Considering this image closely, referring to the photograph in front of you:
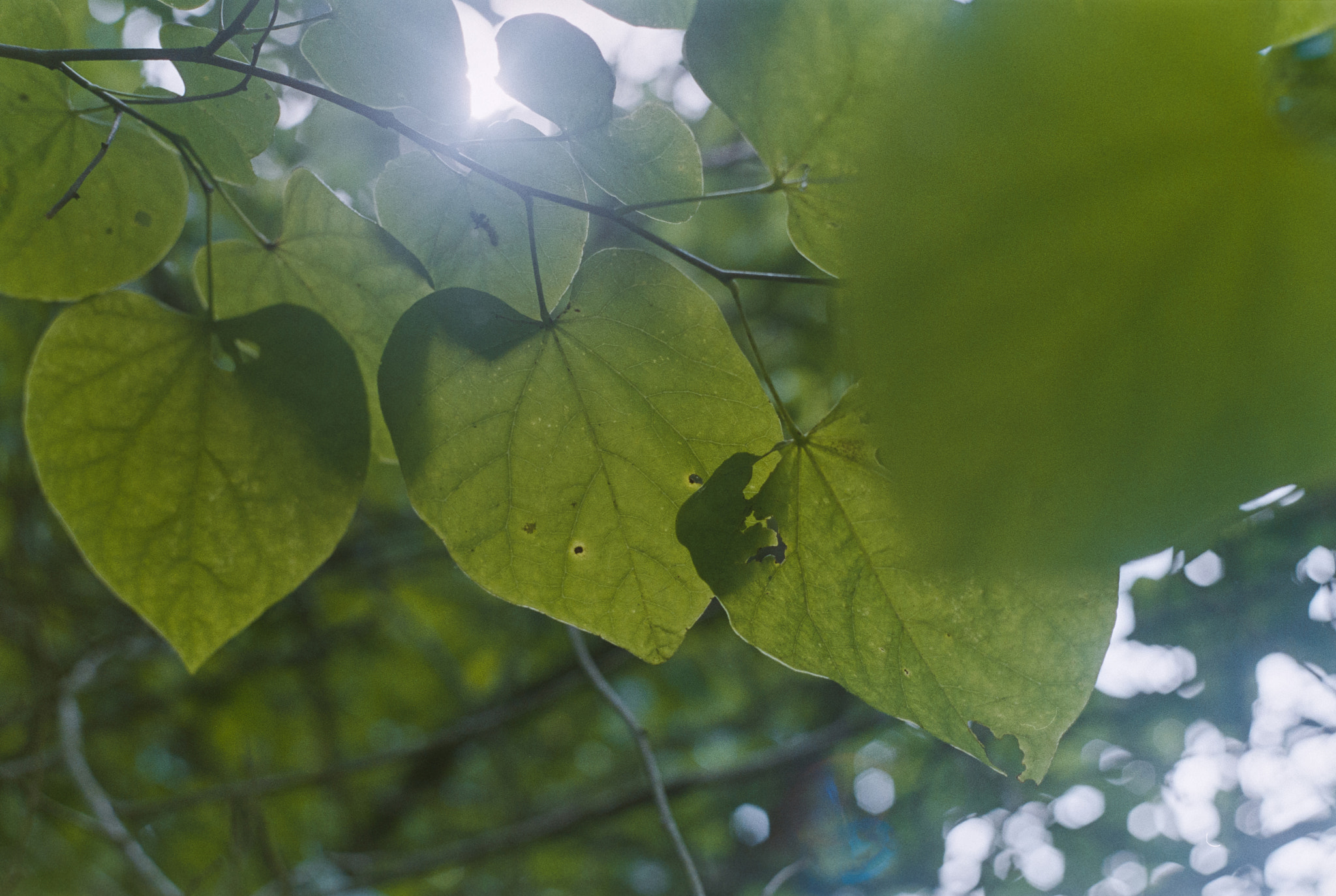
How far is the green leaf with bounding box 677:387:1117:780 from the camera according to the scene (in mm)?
299

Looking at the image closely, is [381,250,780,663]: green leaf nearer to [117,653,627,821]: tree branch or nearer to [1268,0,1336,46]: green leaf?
[1268,0,1336,46]: green leaf

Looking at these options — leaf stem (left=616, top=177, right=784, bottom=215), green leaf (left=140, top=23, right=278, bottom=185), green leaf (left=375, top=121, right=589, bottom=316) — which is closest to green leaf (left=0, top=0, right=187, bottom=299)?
green leaf (left=140, top=23, right=278, bottom=185)

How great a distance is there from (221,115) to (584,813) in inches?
45.7

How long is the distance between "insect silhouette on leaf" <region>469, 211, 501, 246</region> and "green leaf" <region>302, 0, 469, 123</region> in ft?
0.14

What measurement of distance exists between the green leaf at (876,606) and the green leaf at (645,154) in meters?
0.12

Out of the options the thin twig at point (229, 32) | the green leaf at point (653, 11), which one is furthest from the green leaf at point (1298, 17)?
the thin twig at point (229, 32)

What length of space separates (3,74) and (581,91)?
270mm

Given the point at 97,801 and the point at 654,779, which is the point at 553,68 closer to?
the point at 654,779

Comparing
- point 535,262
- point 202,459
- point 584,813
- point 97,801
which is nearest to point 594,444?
point 535,262

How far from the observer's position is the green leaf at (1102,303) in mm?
101

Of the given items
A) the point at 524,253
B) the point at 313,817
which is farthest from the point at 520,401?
the point at 313,817

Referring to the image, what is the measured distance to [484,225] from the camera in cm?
36

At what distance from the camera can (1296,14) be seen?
17 cm

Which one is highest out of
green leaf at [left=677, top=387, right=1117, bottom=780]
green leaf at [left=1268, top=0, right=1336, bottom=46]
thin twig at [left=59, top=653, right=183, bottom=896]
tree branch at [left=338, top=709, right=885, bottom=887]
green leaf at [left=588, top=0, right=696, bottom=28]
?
green leaf at [left=1268, top=0, right=1336, bottom=46]
